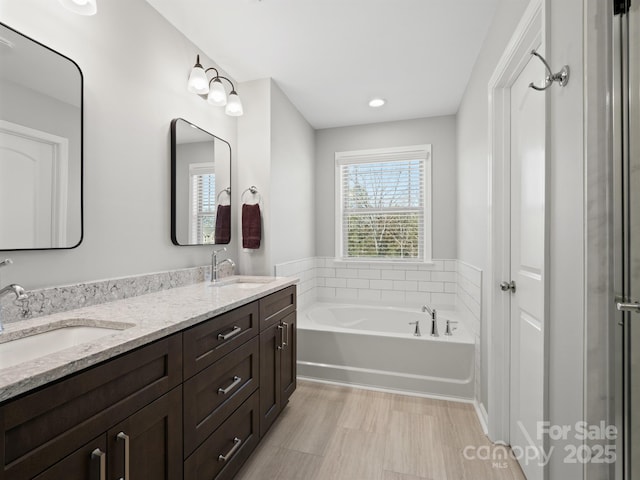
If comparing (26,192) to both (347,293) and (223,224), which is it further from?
(347,293)

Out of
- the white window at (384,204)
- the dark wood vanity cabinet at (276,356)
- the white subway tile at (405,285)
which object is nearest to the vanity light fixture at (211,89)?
the dark wood vanity cabinet at (276,356)

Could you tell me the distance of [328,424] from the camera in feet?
6.66

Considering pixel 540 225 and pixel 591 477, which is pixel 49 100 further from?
pixel 591 477

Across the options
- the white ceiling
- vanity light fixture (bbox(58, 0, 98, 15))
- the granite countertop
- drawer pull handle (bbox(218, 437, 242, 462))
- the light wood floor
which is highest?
the white ceiling

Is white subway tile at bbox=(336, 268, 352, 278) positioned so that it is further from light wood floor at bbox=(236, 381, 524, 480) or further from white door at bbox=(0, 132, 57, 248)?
white door at bbox=(0, 132, 57, 248)

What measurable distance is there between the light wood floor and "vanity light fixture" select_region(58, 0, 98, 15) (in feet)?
7.51

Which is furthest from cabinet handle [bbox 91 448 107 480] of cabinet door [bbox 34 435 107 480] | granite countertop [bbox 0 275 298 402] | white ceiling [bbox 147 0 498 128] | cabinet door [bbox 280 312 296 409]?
white ceiling [bbox 147 0 498 128]

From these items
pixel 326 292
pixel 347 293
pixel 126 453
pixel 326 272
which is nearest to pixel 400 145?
pixel 326 272

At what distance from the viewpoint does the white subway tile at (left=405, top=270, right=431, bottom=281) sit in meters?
3.43

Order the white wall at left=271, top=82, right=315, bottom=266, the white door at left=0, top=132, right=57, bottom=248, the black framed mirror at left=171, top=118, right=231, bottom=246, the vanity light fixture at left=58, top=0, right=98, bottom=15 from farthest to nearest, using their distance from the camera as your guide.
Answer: the white wall at left=271, top=82, right=315, bottom=266, the black framed mirror at left=171, top=118, right=231, bottom=246, the vanity light fixture at left=58, top=0, right=98, bottom=15, the white door at left=0, top=132, right=57, bottom=248

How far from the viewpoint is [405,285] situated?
11.5ft

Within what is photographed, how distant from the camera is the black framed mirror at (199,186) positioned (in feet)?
6.33

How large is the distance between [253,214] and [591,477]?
229 cm

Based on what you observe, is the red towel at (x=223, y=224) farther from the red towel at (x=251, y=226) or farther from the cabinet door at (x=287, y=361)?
the cabinet door at (x=287, y=361)
